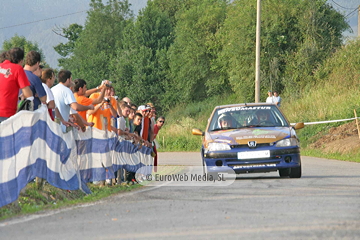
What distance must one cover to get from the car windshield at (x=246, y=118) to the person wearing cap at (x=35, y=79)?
5.10m

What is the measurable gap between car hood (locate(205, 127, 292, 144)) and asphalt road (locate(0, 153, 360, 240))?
91.5 inches

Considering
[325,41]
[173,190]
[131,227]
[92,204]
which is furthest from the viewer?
[325,41]

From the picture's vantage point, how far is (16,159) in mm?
9523

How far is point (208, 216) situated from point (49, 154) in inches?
110

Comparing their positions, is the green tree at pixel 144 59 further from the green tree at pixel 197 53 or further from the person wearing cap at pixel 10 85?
the person wearing cap at pixel 10 85

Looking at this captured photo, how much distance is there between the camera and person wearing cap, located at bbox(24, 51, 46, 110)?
443 inches

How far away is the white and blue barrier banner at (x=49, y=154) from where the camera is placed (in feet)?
30.7

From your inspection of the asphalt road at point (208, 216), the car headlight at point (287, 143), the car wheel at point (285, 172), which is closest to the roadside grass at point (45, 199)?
the asphalt road at point (208, 216)

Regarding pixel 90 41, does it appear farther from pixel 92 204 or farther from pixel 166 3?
pixel 92 204

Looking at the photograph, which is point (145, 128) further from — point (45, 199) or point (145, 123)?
point (45, 199)

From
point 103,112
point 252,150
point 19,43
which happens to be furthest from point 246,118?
point 19,43

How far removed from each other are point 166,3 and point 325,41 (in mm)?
53744

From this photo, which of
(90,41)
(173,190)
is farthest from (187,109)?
(173,190)

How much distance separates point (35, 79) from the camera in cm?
1133
